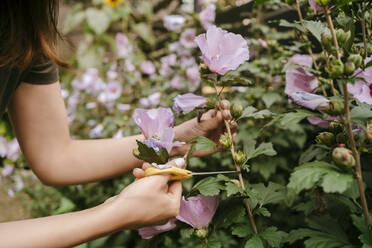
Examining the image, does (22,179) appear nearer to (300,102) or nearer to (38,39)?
(38,39)

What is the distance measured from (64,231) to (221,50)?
50cm

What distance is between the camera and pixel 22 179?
8.37 ft

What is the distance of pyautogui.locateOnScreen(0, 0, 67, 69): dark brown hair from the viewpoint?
3.25 ft

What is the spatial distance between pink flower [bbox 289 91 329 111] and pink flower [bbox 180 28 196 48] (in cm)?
119

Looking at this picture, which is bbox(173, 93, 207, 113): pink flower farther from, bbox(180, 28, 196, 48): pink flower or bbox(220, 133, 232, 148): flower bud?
bbox(180, 28, 196, 48): pink flower

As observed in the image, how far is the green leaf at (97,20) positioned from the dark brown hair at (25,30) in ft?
9.69

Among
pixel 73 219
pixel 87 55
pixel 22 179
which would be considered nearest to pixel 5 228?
pixel 73 219

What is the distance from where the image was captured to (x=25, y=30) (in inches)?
41.6

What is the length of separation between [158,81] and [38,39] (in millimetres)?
1007

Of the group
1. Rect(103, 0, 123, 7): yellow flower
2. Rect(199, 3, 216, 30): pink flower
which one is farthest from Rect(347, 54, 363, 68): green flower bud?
Rect(103, 0, 123, 7): yellow flower

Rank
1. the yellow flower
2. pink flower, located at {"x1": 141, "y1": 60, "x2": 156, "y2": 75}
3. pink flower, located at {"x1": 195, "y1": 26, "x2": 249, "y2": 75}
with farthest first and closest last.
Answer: the yellow flower → pink flower, located at {"x1": 141, "y1": 60, "x2": 156, "y2": 75} → pink flower, located at {"x1": 195, "y1": 26, "x2": 249, "y2": 75}

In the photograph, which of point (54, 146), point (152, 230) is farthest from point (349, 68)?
point (54, 146)

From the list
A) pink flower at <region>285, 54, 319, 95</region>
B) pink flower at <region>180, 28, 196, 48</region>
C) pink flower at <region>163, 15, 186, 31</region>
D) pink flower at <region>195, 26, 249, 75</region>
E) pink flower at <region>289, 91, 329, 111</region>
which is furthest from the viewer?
pink flower at <region>163, 15, 186, 31</region>

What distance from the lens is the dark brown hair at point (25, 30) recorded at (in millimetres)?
992
